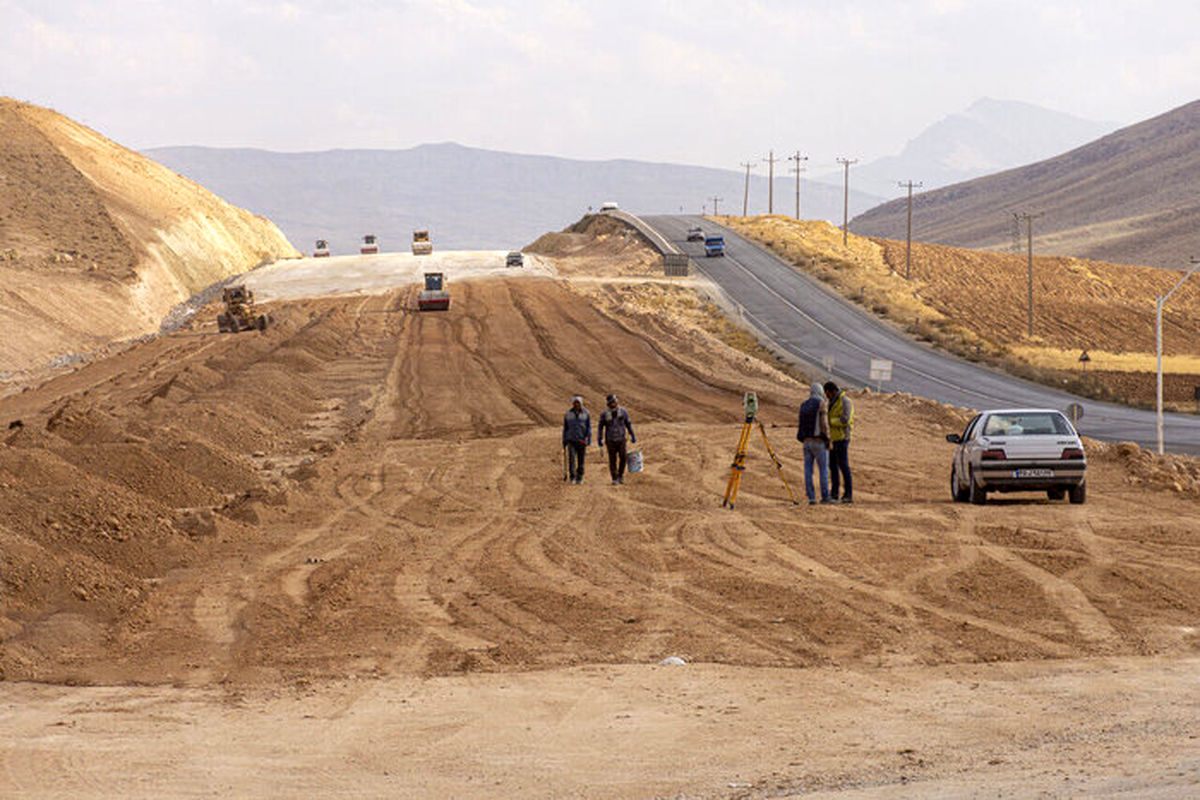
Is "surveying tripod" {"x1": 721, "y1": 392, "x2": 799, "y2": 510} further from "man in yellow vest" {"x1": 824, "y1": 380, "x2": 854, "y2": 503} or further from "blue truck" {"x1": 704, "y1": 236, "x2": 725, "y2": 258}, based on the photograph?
"blue truck" {"x1": 704, "y1": 236, "x2": 725, "y2": 258}

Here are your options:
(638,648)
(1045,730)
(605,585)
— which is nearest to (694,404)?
(605,585)

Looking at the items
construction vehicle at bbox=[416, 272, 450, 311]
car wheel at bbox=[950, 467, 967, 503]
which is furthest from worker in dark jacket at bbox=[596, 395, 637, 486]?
construction vehicle at bbox=[416, 272, 450, 311]

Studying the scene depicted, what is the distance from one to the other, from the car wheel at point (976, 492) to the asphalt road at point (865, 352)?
89.9 ft

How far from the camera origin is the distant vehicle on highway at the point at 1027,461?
73.3 feet

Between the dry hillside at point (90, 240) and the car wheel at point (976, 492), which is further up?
the dry hillside at point (90, 240)

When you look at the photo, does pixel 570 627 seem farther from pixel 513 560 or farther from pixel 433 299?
pixel 433 299

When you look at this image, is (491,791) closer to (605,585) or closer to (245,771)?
(245,771)

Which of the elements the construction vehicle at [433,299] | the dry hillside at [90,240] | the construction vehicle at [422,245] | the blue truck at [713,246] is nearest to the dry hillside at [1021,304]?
the blue truck at [713,246]

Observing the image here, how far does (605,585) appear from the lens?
55.8 ft

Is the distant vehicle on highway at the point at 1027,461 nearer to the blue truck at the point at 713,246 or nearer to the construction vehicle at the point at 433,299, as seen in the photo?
the construction vehicle at the point at 433,299

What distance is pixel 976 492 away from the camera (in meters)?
22.8

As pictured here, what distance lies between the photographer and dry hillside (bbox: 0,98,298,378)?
2783 inches

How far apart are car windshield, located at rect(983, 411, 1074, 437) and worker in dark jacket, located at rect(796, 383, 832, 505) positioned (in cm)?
261

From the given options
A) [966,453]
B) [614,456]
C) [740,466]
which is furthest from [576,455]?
[966,453]
